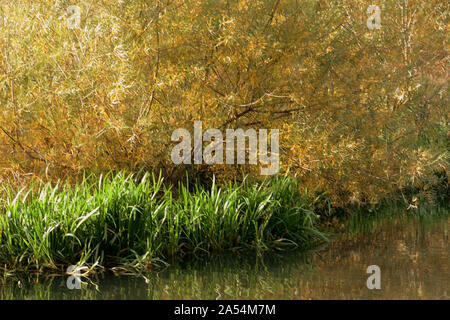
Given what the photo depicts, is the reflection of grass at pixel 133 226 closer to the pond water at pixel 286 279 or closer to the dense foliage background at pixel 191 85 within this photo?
the pond water at pixel 286 279

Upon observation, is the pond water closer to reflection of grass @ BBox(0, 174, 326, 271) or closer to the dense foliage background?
reflection of grass @ BBox(0, 174, 326, 271)

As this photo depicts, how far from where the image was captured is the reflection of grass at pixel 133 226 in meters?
7.92

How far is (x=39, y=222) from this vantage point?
792cm

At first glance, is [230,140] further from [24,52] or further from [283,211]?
[24,52]

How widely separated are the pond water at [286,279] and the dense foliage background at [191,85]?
214 cm

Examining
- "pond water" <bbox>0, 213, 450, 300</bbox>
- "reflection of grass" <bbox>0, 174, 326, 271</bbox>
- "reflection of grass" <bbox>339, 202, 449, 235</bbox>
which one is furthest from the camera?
"reflection of grass" <bbox>339, 202, 449, 235</bbox>

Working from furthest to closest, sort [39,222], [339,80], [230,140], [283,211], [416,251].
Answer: [339,80] → [230,140] → [283,211] → [416,251] → [39,222]

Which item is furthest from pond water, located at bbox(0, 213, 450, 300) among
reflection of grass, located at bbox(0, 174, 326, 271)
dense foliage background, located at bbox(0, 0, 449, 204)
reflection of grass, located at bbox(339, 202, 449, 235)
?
dense foliage background, located at bbox(0, 0, 449, 204)

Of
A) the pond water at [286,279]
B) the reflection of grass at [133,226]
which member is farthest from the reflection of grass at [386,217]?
the pond water at [286,279]

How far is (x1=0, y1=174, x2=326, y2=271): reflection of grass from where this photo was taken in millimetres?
7922

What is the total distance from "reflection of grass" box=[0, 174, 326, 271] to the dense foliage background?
1.09m
